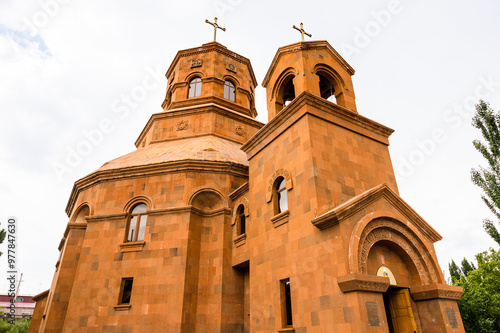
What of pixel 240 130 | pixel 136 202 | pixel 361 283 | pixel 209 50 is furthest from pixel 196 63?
pixel 361 283

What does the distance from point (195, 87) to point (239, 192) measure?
1064cm

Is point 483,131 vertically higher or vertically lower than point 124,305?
higher

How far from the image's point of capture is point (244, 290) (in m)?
12.4

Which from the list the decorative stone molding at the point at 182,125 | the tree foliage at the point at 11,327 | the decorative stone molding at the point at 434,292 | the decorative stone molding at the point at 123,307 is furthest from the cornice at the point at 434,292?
the tree foliage at the point at 11,327

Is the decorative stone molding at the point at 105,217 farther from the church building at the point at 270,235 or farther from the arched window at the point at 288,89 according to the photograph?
the arched window at the point at 288,89

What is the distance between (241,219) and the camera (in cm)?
1326

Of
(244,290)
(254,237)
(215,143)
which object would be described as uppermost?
(215,143)

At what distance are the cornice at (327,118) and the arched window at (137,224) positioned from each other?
5639 millimetres

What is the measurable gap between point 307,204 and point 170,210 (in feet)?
21.6

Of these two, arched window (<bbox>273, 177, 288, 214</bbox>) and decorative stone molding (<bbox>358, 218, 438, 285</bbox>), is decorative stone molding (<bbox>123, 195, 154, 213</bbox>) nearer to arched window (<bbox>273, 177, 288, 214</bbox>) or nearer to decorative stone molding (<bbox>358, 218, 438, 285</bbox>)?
arched window (<bbox>273, 177, 288, 214</bbox>)

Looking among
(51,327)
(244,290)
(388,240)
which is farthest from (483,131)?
(51,327)

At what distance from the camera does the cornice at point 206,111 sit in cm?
1891

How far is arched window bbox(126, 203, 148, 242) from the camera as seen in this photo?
1319 cm

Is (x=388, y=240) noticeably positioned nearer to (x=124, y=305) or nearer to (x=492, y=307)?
(x=124, y=305)
